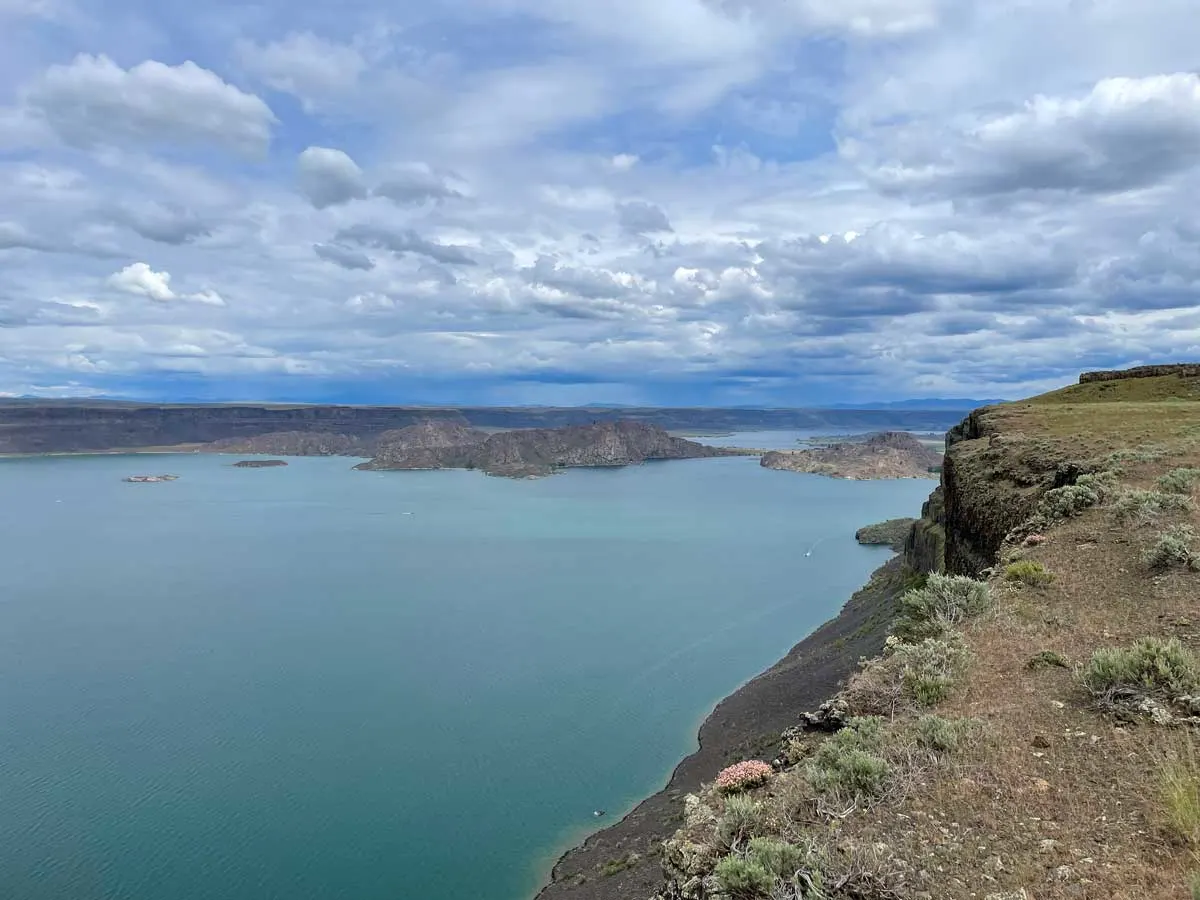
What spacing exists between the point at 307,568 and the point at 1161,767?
218ft

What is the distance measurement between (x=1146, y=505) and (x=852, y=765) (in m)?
10.6

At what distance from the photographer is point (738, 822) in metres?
6.84

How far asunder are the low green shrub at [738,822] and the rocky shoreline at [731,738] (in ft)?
21.8

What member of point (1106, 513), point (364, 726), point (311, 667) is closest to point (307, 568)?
point (311, 667)

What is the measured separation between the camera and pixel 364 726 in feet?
100

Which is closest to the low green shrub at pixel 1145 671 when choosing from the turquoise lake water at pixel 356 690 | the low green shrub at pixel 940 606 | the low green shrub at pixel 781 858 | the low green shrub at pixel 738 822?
the low green shrub at pixel 940 606

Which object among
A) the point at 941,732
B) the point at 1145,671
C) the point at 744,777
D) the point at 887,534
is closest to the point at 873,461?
the point at 887,534

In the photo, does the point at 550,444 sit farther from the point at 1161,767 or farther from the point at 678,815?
the point at 1161,767

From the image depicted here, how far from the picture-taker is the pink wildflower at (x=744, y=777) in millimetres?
8469

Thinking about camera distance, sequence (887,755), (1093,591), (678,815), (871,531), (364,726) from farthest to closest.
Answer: (871,531) → (364,726) → (678,815) → (1093,591) → (887,755)

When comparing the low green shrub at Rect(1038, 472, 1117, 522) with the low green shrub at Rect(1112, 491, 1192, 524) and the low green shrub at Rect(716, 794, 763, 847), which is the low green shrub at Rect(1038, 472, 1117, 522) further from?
the low green shrub at Rect(716, 794, 763, 847)

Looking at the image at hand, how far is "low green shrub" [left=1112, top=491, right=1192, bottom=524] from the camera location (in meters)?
13.8

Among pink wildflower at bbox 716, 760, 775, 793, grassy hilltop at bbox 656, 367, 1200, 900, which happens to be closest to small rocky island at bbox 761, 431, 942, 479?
grassy hilltop at bbox 656, 367, 1200, 900

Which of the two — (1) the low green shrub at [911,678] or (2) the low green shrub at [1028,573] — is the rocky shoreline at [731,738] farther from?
(2) the low green shrub at [1028,573]
